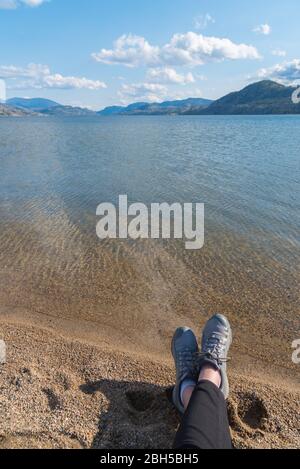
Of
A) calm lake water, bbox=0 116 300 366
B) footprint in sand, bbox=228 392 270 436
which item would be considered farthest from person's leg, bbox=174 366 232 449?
calm lake water, bbox=0 116 300 366

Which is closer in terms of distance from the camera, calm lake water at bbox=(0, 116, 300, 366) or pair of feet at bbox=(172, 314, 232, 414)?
pair of feet at bbox=(172, 314, 232, 414)

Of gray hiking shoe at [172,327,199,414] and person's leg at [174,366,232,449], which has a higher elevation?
person's leg at [174,366,232,449]

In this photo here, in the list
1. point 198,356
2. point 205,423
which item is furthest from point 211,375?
point 205,423

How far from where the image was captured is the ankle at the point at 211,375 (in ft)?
14.9

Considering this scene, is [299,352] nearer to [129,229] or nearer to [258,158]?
[129,229]

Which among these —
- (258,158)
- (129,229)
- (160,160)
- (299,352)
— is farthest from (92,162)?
(299,352)

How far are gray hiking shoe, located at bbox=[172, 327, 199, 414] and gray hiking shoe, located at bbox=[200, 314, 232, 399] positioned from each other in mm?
175

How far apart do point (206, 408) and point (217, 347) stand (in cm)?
195

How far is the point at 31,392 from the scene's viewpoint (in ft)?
16.5

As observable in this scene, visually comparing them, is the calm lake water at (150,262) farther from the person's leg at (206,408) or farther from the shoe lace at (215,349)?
the person's leg at (206,408)

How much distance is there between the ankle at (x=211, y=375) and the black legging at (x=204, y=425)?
24.1 inches

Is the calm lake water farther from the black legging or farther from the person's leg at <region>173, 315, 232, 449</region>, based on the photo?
the black legging

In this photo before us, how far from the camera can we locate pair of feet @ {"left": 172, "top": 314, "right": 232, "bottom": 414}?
4633 mm

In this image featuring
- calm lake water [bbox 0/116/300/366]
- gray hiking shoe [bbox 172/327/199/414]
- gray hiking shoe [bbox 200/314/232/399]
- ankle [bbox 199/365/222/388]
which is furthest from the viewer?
calm lake water [bbox 0/116/300/366]
